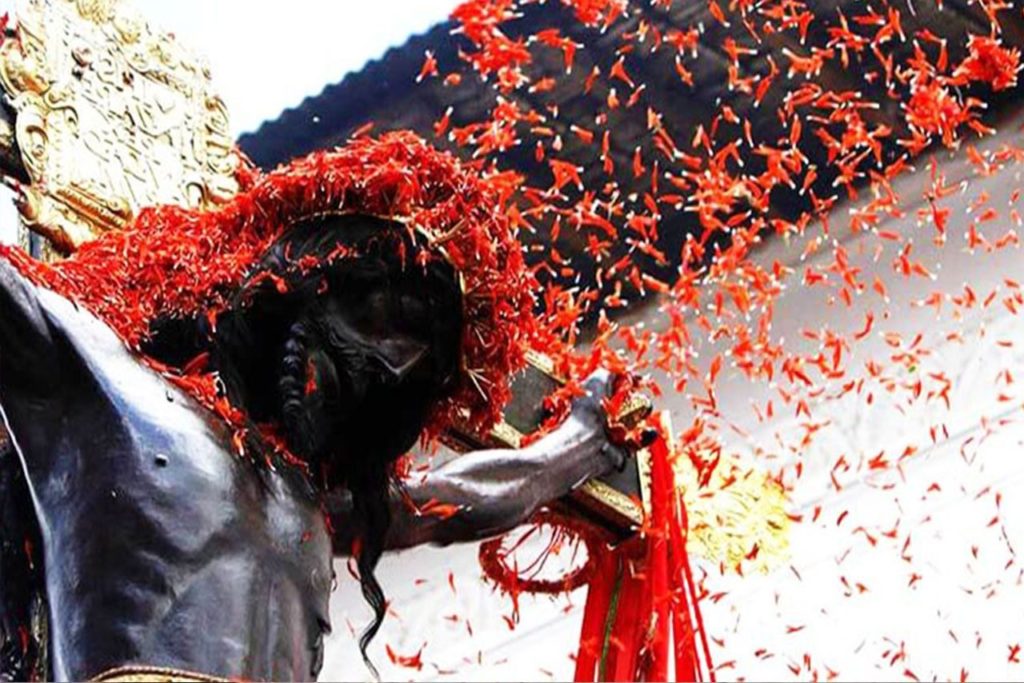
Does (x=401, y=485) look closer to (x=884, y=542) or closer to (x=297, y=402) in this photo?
(x=297, y=402)

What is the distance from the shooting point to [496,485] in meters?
3.20

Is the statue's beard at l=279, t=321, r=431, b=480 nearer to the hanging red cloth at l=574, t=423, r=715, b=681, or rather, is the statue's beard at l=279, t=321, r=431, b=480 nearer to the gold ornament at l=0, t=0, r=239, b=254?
the gold ornament at l=0, t=0, r=239, b=254

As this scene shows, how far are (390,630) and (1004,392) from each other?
218 centimetres

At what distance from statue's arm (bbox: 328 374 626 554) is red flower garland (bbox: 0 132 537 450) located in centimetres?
16

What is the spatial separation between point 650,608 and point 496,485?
35 cm

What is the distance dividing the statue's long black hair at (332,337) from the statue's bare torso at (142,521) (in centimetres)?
9

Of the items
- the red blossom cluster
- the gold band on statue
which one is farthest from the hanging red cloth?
the red blossom cluster

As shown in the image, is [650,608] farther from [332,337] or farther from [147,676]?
[147,676]

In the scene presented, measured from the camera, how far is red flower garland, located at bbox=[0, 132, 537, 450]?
9.09 ft

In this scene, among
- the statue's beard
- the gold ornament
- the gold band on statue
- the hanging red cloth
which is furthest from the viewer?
the hanging red cloth

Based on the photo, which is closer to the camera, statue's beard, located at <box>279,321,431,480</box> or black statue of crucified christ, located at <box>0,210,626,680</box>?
black statue of crucified christ, located at <box>0,210,626,680</box>

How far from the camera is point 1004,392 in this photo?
6.05 meters

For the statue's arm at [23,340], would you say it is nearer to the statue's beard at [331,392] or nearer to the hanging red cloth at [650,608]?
the statue's beard at [331,392]

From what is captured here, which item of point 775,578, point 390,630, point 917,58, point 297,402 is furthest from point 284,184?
point 390,630
